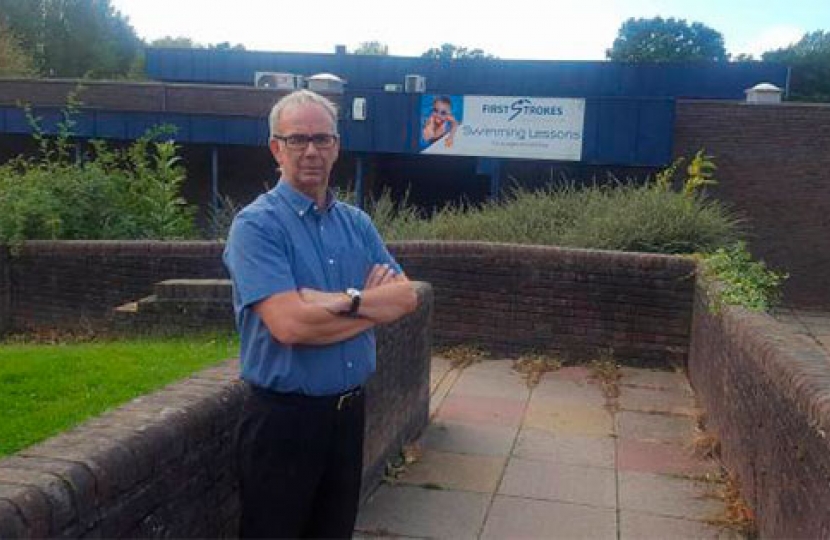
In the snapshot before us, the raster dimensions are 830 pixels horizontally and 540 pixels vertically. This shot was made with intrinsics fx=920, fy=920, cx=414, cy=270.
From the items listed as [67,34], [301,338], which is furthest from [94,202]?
[67,34]

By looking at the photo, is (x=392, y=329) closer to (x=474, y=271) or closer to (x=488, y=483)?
(x=488, y=483)

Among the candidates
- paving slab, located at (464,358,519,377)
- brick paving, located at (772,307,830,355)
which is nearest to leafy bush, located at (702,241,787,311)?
paving slab, located at (464,358,519,377)

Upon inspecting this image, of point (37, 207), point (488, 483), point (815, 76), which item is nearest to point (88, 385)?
point (488, 483)

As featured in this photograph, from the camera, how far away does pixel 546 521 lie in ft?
15.3

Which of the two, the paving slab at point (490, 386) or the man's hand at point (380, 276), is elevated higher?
the man's hand at point (380, 276)

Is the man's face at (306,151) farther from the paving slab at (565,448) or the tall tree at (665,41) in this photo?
the tall tree at (665,41)

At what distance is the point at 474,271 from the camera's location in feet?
28.4

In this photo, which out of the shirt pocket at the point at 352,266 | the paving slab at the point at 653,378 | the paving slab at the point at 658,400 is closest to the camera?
the shirt pocket at the point at 352,266

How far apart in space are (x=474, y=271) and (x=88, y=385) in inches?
174

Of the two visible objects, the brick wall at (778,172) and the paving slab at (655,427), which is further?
the brick wall at (778,172)

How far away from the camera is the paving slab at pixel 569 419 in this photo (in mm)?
6270

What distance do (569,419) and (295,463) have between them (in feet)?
13.4

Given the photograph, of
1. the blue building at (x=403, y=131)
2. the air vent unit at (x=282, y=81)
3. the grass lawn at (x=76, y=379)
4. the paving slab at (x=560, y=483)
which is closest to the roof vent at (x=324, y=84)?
the blue building at (x=403, y=131)

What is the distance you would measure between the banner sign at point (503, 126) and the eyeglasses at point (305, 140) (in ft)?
50.2
